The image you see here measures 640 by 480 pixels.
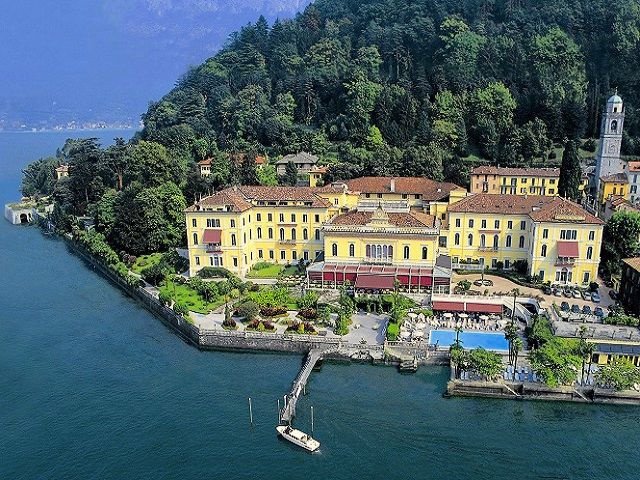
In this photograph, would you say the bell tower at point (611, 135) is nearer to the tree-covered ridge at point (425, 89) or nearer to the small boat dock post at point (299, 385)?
the tree-covered ridge at point (425, 89)

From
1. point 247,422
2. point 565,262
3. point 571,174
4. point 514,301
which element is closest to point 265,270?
point 514,301

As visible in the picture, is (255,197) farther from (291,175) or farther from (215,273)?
(291,175)

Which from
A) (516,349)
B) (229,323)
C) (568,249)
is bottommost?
(229,323)

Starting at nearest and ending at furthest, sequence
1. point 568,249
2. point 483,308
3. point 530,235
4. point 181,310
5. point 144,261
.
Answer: point 483,308
point 181,310
point 568,249
point 530,235
point 144,261

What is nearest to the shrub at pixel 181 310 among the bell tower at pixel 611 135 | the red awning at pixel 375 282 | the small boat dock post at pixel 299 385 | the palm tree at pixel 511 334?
the small boat dock post at pixel 299 385

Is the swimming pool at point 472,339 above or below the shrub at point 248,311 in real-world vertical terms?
below

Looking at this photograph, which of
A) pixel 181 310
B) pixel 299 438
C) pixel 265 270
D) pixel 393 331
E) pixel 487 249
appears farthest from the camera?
pixel 265 270

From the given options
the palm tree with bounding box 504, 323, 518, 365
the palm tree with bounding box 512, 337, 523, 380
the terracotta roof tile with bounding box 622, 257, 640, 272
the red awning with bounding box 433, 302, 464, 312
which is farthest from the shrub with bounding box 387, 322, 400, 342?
the terracotta roof tile with bounding box 622, 257, 640, 272
